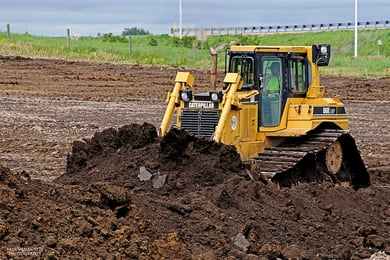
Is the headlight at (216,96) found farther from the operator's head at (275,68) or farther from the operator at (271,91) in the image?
the operator's head at (275,68)

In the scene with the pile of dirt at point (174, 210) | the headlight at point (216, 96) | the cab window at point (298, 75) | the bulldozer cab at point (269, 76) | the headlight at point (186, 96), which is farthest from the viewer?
the cab window at point (298, 75)

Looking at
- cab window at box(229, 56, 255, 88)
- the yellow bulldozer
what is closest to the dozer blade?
the yellow bulldozer

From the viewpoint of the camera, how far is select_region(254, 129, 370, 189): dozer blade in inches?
551

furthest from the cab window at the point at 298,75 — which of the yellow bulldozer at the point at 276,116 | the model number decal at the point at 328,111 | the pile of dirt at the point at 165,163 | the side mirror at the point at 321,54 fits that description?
the pile of dirt at the point at 165,163

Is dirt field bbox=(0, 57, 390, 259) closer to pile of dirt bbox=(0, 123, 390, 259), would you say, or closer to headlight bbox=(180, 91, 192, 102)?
pile of dirt bbox=(0, 123, 390, 259)

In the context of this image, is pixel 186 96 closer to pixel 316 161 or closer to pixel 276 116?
Result: pixel 276 116

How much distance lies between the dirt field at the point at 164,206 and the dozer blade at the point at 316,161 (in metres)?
0.71

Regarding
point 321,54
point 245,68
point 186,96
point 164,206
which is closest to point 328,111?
point 321,54

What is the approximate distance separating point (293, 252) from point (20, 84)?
75.6 ft

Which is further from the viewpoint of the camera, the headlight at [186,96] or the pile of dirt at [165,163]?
the headlight at [186,96]

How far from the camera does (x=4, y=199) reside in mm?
8812

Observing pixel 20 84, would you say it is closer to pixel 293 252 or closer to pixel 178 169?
pixel 178 169

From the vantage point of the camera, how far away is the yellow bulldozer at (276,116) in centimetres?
1387

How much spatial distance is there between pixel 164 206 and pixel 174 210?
0.15 meters
